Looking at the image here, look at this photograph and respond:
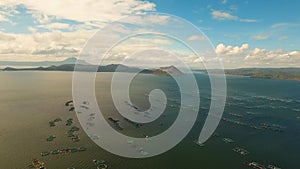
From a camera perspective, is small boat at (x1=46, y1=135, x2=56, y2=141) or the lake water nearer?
the lake water

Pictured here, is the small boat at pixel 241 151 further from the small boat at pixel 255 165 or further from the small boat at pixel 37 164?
the small boat at pixel 37 164

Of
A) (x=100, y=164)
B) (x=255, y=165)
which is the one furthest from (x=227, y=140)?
(x=100, y=164)

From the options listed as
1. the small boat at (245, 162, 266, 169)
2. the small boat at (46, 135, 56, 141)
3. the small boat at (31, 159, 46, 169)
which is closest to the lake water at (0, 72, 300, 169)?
the small boat at (31, 159, 46, 169)

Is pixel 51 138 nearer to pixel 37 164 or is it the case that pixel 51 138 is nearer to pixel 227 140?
pixel 37 164

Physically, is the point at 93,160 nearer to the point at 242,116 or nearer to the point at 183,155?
the point at 183,155

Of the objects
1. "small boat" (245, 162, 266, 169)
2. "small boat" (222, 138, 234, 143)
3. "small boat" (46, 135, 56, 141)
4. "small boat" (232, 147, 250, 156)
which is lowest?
"small boat" (245, 162, 266, 169)

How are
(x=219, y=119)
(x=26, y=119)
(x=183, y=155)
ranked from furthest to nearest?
(x=219, y=119) < (x=26, y=119) < (x=183, y=155)

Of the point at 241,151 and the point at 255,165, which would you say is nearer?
the point at 255,165

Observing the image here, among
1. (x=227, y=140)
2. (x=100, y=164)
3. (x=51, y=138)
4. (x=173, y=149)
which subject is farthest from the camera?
(x=227, y=140)

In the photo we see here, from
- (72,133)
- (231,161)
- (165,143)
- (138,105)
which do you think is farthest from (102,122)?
(231,161)

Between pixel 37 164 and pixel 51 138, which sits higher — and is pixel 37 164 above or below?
below

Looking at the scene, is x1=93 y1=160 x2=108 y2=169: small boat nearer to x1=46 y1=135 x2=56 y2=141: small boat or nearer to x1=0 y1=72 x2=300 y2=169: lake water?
x1=0 y1=72 x2=300 y2=169: lake water
